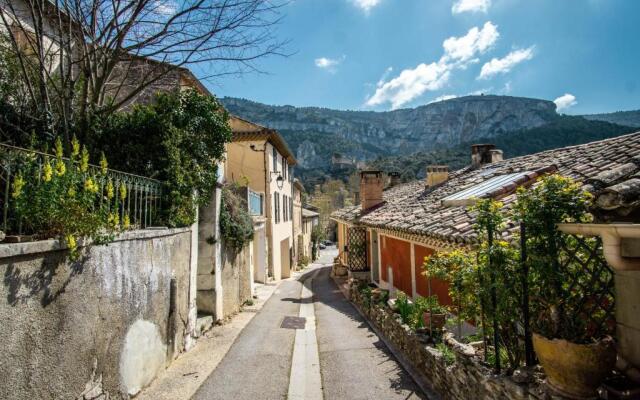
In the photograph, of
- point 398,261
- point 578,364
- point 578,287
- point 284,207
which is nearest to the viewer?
point 578,364

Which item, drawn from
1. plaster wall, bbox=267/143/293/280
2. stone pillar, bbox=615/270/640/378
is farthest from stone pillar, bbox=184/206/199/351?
plaster wall, bbox=267/143/293/280

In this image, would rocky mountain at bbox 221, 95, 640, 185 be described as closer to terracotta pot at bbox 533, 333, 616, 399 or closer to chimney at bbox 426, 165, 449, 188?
chimney at bbox 426, 165, 449, 188

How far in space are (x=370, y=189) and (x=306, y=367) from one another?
13273 millimetres

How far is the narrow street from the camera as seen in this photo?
5.74m

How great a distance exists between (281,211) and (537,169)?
1668 cm

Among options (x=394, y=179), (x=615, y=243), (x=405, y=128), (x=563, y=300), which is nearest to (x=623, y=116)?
(x=405, y=128)

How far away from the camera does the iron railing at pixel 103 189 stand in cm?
377

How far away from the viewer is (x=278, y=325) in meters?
10.5

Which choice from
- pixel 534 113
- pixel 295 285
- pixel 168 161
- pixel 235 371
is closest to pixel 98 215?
pixel 168 161

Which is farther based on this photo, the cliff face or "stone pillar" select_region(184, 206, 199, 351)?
the cliff face

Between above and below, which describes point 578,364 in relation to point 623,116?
below

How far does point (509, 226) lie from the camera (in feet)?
18.0

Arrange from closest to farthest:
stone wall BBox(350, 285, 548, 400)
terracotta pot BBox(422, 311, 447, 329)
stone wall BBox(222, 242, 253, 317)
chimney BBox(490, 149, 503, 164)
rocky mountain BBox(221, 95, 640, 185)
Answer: stone wall BBox(350, 285, 548, 400) < terracotta pot BBox(422, 311, 447, 329) < stone wall BBox(222, 242, 253, 317) < chimney BBox(490, 149, 503, 164) < rocky mountain BBox(221, 95, 640, 185)

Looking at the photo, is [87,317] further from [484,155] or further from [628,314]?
[484,155]
